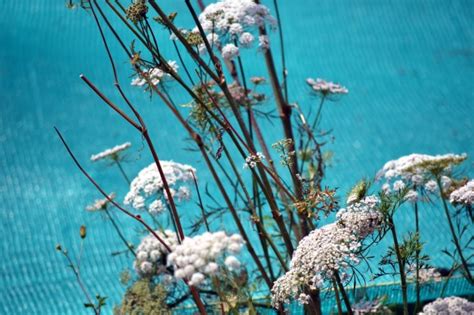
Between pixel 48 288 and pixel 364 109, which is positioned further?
pixel 364 109

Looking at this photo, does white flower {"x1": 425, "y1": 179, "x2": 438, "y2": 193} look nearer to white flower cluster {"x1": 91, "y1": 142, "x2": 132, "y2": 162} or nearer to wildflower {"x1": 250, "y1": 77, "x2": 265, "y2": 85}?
wildflower {"x1": 250, "y1": 77, "x2": 265, "y2": 85}

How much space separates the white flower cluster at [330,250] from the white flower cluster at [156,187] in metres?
0.87

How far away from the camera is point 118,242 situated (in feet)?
15.5

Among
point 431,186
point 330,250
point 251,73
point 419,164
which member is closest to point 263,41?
point 419,164

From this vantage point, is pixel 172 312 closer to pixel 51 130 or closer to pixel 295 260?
pixel 295 260

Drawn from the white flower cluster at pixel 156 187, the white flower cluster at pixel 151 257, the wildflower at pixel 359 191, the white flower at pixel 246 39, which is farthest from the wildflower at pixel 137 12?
the white flower cluster at pixel 151 257

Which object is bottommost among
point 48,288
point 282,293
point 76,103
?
point 282,293

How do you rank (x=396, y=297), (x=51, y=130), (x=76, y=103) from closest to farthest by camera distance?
(x=396, y=297) → (x=51, y=130) → (x=76, y=103)

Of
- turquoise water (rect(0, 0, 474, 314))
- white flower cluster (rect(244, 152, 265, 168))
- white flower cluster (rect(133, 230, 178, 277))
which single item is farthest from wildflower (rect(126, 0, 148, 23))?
turquoise water (rect(0, 0, 474, 314))

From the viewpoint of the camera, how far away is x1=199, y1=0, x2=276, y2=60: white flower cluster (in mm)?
1520

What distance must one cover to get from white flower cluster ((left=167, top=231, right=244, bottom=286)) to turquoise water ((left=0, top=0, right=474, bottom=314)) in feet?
13.7

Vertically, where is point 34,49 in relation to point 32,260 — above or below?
above

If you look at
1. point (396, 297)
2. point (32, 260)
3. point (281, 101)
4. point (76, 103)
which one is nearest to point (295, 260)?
point (281, 101)

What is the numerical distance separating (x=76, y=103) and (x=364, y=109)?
2.47 m
